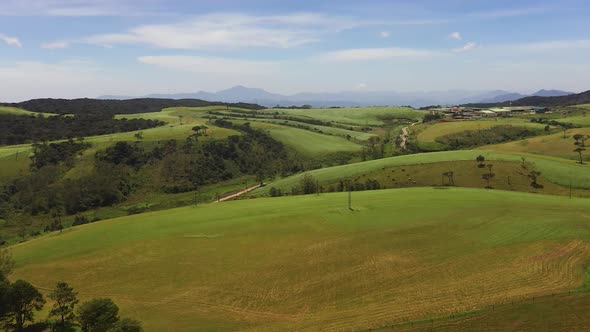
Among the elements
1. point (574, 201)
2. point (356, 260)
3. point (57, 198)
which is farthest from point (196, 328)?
point (57, 198)

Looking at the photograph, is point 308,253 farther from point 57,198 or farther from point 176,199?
point 57,198

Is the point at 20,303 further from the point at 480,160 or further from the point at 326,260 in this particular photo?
the point at 480,160

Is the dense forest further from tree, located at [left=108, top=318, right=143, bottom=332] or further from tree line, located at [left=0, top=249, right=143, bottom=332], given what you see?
tree, located at [left=108, top=318, right=143, bottom=332]

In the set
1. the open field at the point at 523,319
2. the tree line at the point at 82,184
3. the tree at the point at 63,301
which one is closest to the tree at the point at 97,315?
the tree at the point at 63,301

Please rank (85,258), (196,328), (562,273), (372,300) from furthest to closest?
(85,258) < (562,273) < (372,300) < (196,328)

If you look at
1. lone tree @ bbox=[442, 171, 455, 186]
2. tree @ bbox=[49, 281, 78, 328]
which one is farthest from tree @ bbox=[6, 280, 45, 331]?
lone tree @ bbox=[442, 171, 455, 186]
